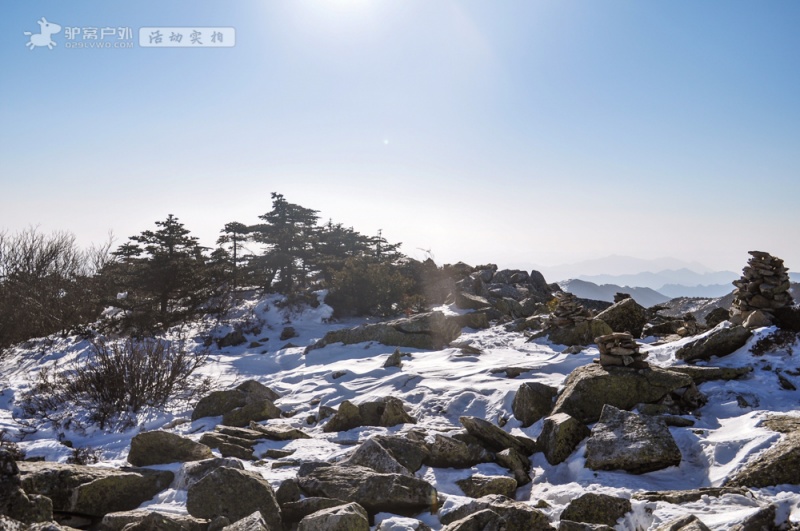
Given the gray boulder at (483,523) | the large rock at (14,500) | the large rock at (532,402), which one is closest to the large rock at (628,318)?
the large rock at (532,402)

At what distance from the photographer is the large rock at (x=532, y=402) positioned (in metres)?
6.60

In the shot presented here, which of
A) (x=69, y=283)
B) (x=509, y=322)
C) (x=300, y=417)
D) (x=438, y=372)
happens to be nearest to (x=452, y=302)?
(x=509, y=322)

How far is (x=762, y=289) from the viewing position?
7.60m

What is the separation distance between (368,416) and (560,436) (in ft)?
9.69

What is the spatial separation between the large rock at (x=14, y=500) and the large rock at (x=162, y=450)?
1.96m

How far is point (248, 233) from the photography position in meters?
24.8

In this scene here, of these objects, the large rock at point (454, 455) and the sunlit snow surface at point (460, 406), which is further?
the large rock at point (454, 455)

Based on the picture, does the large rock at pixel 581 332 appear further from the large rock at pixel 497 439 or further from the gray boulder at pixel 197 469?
the gray boulder at pixel 197 469

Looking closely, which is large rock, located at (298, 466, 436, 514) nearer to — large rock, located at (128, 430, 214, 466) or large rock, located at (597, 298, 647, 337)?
large rock, located at (128, 430, 214, 466)

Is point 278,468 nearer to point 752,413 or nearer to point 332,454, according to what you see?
point 332,454

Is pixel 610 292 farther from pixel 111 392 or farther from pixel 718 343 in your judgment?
pixel 111 392

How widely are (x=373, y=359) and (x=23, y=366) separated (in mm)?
9356

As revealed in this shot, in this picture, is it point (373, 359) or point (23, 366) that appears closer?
point (373, 359)

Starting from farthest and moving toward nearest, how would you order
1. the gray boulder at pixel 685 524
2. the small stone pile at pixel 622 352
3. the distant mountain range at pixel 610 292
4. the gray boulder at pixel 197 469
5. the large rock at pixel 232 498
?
the distant mountain range at pixel 610 292, the small stone pile at pixel 622 352, the gray boulder at pixel 197 469, the large rock at pixel 232 498, the gray boulder at pixel 685 524
